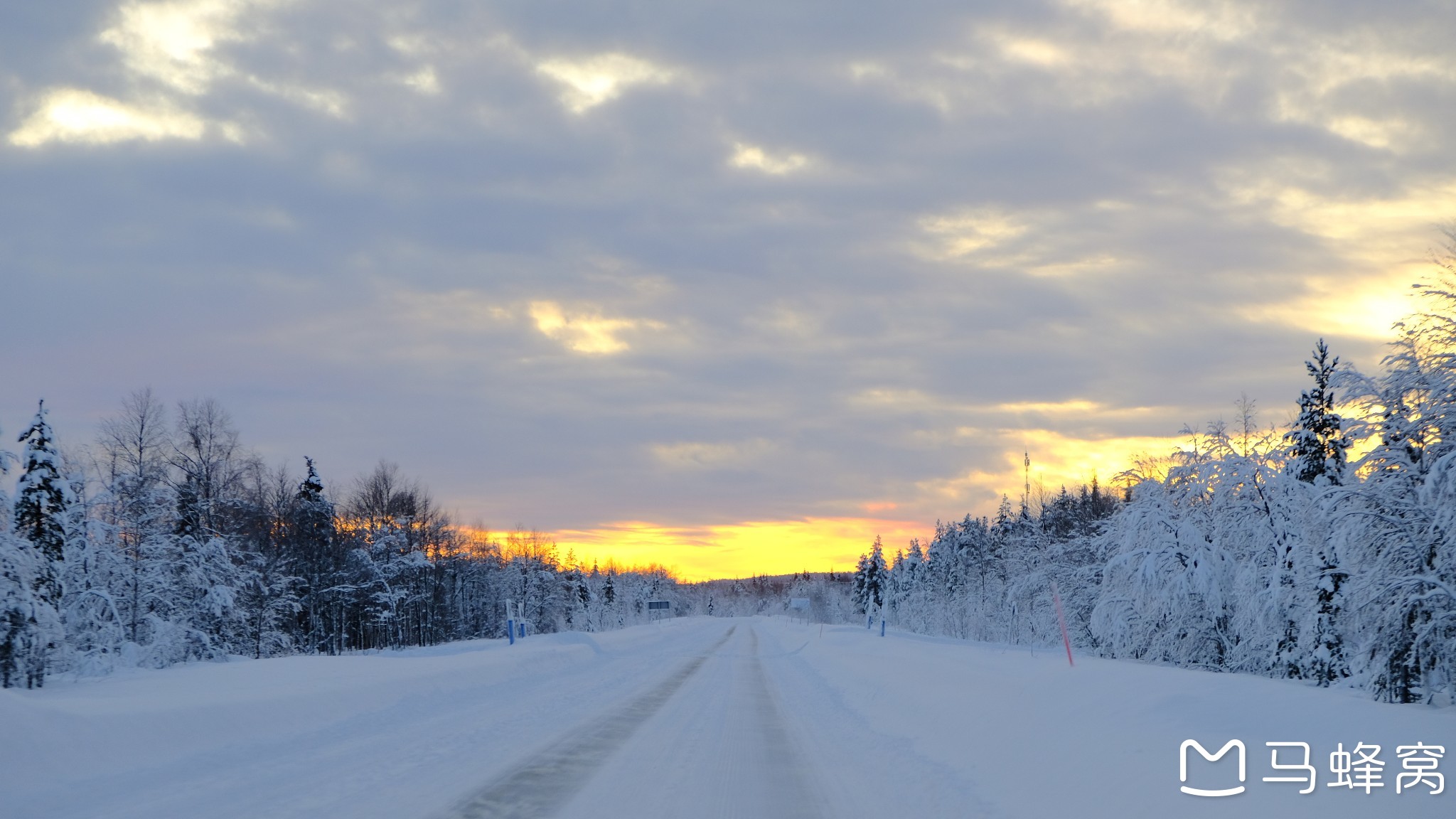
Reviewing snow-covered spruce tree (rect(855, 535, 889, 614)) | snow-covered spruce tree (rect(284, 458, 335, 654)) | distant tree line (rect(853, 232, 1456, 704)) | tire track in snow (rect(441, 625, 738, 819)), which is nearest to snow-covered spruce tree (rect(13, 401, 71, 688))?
tire track in snow (rect(441, 625, 738, 819))

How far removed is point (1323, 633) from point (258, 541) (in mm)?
60536

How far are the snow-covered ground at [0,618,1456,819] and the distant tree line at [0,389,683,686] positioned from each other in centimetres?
739

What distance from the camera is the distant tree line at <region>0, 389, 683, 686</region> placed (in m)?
25.2

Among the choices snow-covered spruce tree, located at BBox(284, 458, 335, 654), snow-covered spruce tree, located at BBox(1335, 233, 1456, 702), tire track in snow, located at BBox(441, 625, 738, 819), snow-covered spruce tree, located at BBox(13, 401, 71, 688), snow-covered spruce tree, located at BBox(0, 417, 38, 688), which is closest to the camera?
tire track in snow, located at BBox(441, 625, 738, 819)

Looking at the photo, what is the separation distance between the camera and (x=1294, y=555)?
22.6 meters

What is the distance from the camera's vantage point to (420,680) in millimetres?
19734

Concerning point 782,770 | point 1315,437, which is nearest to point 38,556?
point 782,770

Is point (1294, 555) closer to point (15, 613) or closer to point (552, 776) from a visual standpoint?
point (552, 776)

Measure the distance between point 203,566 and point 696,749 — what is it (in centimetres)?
3827

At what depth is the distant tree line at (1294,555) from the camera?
39.4 feet

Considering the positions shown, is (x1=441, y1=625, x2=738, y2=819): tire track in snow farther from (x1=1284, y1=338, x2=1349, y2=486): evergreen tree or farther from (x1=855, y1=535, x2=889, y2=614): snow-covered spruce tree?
(x1=855, y1=535, x2=889, y2=614): snow-covered spruce tree

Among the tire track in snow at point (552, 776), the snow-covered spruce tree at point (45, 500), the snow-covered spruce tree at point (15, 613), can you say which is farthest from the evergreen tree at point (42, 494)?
the tire track in snow at point (552, 776)

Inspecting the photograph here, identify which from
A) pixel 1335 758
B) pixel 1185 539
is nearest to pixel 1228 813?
pixel 1335 758

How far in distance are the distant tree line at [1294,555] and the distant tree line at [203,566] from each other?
24996 millimetres
